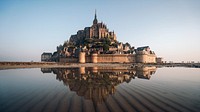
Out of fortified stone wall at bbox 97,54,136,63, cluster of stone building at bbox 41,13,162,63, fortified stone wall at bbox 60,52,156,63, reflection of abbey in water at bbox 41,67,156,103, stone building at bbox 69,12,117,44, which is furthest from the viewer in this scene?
stone building at bbox 69,12,117,44

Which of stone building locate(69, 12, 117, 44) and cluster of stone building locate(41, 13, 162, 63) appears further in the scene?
stone building locate(69, 12, 117, 44)

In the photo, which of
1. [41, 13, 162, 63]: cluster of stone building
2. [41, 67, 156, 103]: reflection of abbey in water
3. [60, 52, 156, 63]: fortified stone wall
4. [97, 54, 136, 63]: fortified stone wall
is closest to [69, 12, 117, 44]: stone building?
[41, 13, 162, 63]: cluster of stone building

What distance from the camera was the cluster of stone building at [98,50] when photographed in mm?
84375

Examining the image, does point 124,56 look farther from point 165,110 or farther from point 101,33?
point 165,110

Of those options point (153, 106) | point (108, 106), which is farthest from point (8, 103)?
point (153, 106)

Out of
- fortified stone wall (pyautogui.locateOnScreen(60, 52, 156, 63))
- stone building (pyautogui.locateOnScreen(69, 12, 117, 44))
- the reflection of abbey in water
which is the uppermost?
stone building (pyautogui.locateOnScreen(69, 12, 117, 44))

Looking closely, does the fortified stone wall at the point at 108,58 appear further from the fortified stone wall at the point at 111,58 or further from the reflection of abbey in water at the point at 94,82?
the reflection of abbey in water at the point at 94,82

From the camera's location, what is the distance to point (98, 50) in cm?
9206

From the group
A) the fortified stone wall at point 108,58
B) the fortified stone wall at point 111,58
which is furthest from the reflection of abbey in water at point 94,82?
the fortified stone wall at point 111,58

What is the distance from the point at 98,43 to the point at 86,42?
8618mm

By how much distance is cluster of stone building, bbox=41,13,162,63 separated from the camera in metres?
84.4

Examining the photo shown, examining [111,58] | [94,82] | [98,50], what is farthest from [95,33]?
[94,82]

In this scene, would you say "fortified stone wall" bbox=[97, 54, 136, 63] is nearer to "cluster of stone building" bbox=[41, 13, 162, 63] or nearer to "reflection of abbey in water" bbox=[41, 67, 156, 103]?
"cluster of stone building" bbox=[41, 13, 162, 63]

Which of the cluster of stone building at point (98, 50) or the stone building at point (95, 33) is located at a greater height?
the stone building at point (95, 33)
